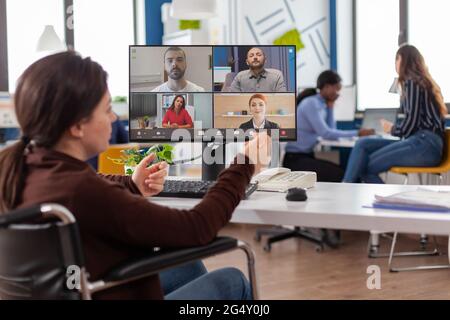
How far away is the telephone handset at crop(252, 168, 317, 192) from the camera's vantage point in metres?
1.98

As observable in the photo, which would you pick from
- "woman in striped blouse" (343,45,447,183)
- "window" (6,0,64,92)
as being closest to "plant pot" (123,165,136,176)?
"woman in striped blouse" (343,45,447,183)

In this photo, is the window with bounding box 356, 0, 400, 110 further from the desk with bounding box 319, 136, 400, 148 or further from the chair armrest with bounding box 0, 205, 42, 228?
the chair armrest with bounding box 0, 205, 42, 228

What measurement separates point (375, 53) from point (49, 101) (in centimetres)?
522

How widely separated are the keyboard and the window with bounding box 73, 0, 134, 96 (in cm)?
419

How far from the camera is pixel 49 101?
1172 mm

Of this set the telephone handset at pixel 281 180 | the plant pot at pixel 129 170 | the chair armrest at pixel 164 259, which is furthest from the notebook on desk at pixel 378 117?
the chair armrest at pixel 164 259

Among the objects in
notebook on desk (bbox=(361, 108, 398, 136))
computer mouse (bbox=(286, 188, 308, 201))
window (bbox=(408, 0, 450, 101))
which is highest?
window (bbox=(408, 0, 450, 101))

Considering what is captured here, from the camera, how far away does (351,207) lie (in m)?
1.62

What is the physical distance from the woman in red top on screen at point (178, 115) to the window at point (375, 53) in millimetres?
4078

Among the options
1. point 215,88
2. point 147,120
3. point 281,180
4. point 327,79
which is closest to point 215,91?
point 215,88

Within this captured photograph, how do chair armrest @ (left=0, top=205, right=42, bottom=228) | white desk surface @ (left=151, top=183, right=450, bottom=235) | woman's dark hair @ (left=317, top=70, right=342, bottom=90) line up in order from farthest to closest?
1. woman's dark hair @ (left=317, top=70, right=342, bottom=90)
2. white desk surface @ (left=151, top=183, right=450, bottom=235)
3. chair armrest @ (left=0, top=205, right=42, bottom=228)

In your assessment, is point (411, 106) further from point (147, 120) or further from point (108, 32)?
point (108, 32)

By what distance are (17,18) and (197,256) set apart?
460 cm

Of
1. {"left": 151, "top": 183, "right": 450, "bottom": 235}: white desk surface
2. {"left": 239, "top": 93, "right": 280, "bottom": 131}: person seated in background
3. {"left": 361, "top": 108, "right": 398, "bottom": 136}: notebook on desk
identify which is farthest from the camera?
{"left": 361, "top": 108, "right": 398, "bottom": 136}: notebook on desk
